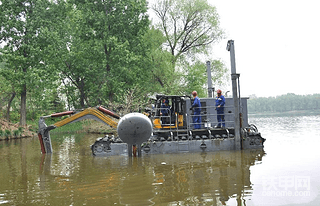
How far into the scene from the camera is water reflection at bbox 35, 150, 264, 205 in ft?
23.0

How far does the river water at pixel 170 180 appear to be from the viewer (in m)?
6.96

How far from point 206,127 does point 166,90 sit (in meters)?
18.4

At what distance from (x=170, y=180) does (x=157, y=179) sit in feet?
1.30

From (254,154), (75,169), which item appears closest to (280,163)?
(254,154)

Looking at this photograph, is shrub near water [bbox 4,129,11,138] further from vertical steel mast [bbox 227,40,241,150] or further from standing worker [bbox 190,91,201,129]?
vertical steel mast [bbox 227,40,241,150]

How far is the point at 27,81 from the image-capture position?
30406mm

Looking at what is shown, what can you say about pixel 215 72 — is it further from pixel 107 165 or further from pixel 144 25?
pixel 107 165

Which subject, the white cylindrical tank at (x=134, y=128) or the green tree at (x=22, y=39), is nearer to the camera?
the white cylindrical tank at (x=134, y=128)

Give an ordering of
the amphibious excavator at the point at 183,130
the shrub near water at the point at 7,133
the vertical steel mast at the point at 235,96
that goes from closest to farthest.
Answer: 1. the amphibious excavator at the point at 183,130
2. the vertical steel mast at the point at 235,96
3. the shrub near water at the point at 7,133

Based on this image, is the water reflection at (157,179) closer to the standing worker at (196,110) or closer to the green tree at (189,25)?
the standing worker at (196,110)

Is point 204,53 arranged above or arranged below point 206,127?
above

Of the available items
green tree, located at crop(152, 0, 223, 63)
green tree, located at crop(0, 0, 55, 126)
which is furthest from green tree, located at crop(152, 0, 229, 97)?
green tree, located at crop(0, 0, 55, 126)

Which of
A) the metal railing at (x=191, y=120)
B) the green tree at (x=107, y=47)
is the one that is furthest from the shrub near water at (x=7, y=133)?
the metal railing at (x=191, y=120)

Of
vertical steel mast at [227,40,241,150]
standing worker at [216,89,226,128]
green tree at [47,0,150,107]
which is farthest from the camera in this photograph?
green tree at [47,0,150,107]
